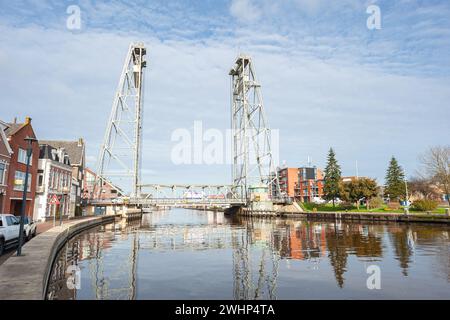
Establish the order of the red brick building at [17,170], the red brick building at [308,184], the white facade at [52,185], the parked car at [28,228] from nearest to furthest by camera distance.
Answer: the parked car at [28,228] < the red brick building at [17,170] < the white facade at [52,185] < the red brick building at [308,184]

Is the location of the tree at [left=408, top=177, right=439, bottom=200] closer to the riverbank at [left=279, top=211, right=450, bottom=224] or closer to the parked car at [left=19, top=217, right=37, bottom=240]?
the riverbank at [left=279, top=211, right=450, bottom=224]

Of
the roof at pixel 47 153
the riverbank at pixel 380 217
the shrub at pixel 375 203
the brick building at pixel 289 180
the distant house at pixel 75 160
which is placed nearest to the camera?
the riverbank at pixel 380 217

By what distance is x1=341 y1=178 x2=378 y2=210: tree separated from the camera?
67.0 meters

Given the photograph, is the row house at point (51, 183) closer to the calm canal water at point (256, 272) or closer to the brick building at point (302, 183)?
the calm canal water at point (256, 272)

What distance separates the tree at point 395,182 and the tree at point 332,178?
14.1 m

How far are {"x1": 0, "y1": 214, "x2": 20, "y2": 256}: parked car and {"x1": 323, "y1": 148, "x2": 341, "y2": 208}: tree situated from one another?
7040 cm

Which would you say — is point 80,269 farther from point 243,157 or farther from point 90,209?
point 243,157

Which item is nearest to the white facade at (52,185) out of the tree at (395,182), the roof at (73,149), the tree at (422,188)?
the roof at (73,149)

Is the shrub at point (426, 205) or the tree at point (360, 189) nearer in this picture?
the shrub at point (426, 205)

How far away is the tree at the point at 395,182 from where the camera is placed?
82500 millimetres

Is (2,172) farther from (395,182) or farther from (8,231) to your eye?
(395,182)

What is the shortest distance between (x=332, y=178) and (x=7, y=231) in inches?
2978

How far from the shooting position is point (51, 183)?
44.6 meters
